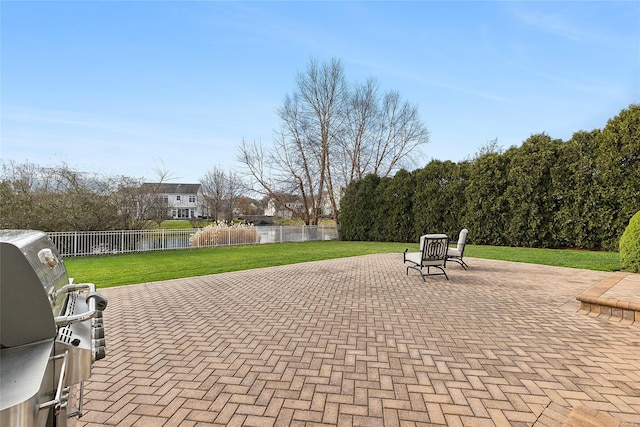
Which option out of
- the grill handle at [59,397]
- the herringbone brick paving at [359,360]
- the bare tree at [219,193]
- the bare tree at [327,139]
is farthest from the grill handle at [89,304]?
the bare tree at [219,193]

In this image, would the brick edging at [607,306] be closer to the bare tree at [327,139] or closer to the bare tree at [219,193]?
the bare tree at [327,139]

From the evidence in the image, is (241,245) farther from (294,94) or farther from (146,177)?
(294,94)

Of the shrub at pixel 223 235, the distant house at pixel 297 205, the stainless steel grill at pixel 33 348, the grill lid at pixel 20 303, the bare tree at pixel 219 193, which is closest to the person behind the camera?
the stainless steel grill at pixel 33 348

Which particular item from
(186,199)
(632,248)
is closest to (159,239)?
(632,248)

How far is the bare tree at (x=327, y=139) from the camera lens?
24.9 metres

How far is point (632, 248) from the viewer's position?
7.39 metres

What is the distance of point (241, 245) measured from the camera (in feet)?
56.5

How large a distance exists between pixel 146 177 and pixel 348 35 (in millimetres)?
11939

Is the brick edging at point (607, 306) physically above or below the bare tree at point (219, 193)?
below

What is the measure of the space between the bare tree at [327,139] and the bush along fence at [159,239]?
258 inches

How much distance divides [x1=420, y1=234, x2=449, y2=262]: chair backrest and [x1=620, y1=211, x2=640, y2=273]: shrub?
4584mm

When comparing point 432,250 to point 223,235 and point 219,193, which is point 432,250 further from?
point 219,193

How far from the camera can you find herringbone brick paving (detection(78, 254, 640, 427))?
228 centimetres

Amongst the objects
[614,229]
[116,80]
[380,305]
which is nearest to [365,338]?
[380,305]
